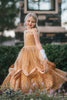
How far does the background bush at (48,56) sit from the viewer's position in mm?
6277

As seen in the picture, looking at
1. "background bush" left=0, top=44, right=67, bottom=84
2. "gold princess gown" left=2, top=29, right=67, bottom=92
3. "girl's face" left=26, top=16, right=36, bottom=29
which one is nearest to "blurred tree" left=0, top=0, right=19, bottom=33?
"background bush" left=0, top=44, right=67, bottom=84

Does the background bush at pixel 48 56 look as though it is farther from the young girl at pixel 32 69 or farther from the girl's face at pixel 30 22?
the girl's face at pixel 30 22

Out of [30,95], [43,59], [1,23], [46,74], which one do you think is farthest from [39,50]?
[1,23]

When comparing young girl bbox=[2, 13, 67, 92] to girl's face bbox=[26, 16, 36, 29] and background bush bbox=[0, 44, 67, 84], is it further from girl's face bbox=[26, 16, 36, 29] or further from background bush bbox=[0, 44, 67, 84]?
background bush bbox=[0, 44, 67, 84]

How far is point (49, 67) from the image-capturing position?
3.92m

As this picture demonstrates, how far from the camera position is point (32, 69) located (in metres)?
3.78

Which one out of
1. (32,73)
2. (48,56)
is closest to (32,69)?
(32,73)

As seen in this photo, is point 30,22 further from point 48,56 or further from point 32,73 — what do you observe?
point 48,56

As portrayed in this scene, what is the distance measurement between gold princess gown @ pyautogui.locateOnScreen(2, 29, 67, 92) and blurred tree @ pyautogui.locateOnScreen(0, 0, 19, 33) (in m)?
14.9

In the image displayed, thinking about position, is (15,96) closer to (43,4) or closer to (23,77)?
(23,77)

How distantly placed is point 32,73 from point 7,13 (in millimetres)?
15993

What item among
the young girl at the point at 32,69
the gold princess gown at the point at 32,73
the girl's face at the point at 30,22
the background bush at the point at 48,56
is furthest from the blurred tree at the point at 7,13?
the gold princess gown at the point at 32,73

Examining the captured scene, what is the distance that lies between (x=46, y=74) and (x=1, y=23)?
15440mm

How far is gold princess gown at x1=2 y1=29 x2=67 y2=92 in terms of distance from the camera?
3.75 m
